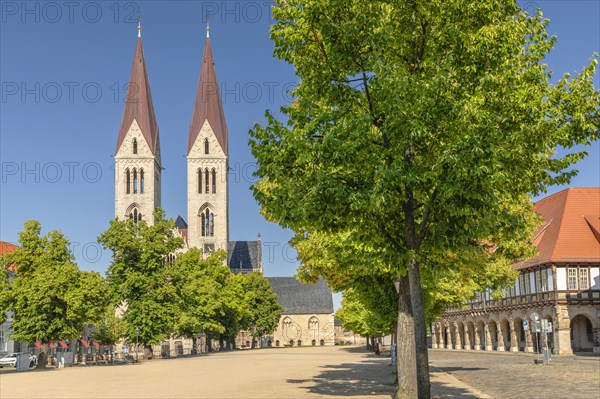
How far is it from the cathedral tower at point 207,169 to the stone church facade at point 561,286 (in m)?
61.7

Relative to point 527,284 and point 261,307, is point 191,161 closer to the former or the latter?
point 261,307

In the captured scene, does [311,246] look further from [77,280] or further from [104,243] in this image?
[104,243]

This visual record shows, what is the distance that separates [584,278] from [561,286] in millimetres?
1779

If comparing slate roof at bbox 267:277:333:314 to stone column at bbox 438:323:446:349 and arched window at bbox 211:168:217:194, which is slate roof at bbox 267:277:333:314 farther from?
stone column at bbox 438:323:446:349

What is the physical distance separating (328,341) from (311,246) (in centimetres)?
12196

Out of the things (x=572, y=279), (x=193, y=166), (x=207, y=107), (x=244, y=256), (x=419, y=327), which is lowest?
(x=419, y=327)

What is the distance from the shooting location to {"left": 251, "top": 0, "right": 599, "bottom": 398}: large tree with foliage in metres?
13.1

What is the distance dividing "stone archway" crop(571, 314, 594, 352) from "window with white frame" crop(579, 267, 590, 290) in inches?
117

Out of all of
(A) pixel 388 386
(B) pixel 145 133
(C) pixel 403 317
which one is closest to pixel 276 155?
(C) pixel 403 317

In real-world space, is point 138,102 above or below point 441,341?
above

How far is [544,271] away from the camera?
2157 inches

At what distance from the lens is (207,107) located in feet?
387

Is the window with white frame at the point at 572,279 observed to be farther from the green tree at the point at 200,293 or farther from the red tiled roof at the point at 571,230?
the green tree at the point at 200,293

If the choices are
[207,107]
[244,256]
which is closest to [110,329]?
[207,107]
